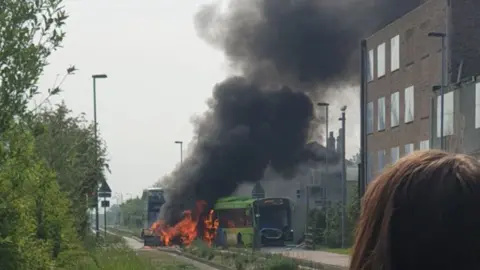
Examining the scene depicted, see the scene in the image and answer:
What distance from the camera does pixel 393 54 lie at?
46.0 m

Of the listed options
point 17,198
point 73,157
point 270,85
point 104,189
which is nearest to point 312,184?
point 270,85

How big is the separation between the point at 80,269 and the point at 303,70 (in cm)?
4072

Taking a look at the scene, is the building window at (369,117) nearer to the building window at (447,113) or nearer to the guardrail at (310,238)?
the guardrail at (310,238)

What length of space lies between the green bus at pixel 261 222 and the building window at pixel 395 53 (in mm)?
8761

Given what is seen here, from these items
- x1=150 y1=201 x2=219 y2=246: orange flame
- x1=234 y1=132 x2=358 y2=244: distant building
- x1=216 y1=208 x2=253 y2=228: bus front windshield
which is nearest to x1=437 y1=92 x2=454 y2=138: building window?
x1=216 y1=208 x2=253 y2=228: bus front windshield

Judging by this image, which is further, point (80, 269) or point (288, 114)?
point (288, 114)

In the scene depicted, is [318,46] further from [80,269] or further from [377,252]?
[377,252]

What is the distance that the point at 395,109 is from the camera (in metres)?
45.3

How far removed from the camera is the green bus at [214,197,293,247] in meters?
45.4

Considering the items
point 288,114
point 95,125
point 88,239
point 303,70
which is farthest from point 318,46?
point 88,239

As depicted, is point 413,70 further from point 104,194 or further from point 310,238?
point 104,194

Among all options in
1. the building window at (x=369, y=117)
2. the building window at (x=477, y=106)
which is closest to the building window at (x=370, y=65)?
the building window at (x=369, y=117)

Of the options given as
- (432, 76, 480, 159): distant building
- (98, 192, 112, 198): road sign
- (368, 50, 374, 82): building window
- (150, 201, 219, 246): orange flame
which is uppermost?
(368, 50, 374, 82): building window

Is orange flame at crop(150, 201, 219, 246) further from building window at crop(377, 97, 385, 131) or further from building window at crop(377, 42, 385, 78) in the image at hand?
building window at crop(377, 42, 385, 78)
